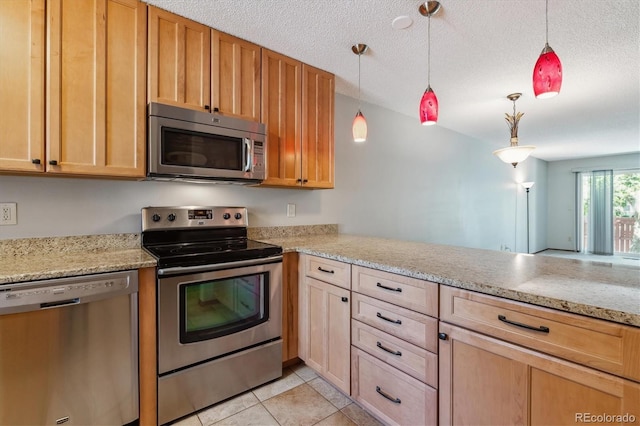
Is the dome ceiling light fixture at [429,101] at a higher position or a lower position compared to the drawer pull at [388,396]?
higher

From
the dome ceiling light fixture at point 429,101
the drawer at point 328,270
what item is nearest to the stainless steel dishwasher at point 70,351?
the drawer at point 328,270

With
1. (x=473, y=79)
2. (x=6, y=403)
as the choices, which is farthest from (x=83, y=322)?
(x=473, y=79)

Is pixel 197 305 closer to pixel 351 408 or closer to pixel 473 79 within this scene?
pixel 351 408

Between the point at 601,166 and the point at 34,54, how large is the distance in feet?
31.3

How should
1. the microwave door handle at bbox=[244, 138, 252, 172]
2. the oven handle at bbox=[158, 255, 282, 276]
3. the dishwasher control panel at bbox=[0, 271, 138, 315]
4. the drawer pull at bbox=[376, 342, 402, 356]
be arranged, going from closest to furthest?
the dishwasher control panel at bbox=[0, 271, 138, 315] < the drawer pull at bbox=[376, 342, 402, 356] < the oven handle at bbox=[158, 255, 282, 276] < the microwave door handle at bbox=[244, 138, 252, 172]

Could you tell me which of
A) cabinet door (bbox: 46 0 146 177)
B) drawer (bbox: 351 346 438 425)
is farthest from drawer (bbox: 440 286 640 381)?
cabinet door (bbox: 46 0 146 177)

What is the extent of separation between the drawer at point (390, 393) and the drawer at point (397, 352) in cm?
3

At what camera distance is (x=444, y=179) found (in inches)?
171

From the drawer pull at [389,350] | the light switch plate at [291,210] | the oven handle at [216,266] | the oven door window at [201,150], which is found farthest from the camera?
the light switch plate at [291,210]

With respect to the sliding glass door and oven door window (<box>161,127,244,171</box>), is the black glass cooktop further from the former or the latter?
the sliding glass door

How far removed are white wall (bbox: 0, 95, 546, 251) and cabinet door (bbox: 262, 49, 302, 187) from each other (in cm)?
31

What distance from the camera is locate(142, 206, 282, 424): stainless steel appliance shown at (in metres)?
1.58

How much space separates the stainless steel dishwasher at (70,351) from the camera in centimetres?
122

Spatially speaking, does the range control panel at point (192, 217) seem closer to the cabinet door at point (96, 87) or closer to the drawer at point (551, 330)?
the cabinet door at point (96, 87)
